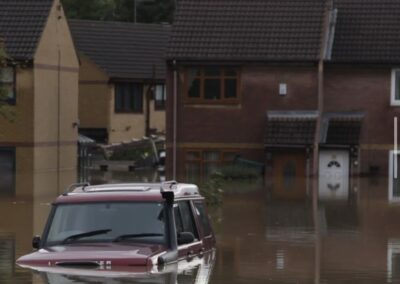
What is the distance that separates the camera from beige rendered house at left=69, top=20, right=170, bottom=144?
6844 centimetres

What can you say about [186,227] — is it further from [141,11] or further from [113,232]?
[141,11]

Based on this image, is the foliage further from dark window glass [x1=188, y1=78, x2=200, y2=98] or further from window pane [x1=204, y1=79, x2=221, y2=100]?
window pane [x1=204, y1=79, x2=221, y2=100]

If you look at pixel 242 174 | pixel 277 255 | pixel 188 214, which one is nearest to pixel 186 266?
pixel 188 214

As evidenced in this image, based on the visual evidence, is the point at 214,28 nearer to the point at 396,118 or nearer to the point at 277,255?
the point at 396,118

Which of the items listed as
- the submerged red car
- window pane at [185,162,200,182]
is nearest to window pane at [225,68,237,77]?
window pane at [185,162,200,182]

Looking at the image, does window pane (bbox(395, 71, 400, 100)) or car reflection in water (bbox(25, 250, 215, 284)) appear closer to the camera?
car reflection in water (bbox(25, 250, 215, 284))

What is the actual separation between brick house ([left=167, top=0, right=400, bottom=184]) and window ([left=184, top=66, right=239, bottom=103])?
0.04 m

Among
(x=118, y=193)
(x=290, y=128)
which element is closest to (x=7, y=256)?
(x=118, y=193)

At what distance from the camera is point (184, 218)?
16484 mm

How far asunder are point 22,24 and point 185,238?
128 ft

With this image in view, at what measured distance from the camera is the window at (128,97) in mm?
69375

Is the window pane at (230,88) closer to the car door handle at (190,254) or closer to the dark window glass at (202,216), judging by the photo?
the dark window glass at (202,216)

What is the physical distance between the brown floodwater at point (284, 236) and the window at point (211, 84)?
749 cm

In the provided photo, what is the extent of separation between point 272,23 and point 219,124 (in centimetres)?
506
